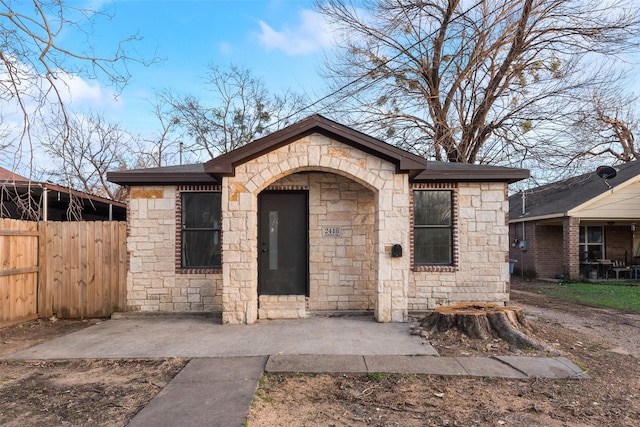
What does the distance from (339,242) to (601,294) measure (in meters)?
9.00

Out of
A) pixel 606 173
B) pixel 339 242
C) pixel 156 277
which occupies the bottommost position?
pixel 156 277

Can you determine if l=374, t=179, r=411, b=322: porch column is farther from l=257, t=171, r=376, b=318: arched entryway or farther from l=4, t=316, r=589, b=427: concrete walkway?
l=257, t=171, r=376, b=318: arched entryway

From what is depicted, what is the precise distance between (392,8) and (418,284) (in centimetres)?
1284

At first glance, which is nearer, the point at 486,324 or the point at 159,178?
the point at 486,324

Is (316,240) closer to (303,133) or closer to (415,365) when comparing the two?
(303,133)

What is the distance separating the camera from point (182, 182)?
761 centimetres

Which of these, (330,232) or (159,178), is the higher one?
(159,178)

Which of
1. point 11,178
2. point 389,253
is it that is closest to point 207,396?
point 389,253

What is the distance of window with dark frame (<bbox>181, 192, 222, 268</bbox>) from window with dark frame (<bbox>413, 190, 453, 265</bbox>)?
3969 mm

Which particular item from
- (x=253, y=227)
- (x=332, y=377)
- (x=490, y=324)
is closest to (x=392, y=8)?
(x=253, y=227)

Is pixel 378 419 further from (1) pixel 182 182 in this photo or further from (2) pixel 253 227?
(1) pixel 182 182

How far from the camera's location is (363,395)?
3.97 metres

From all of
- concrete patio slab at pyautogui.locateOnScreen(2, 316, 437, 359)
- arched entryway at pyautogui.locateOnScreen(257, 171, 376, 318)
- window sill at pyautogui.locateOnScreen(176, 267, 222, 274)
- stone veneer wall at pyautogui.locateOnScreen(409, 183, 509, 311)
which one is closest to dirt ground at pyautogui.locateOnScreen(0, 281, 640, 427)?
concrete patio slab at pyautogui.locateOnScreen(2, 316, 437, 359)

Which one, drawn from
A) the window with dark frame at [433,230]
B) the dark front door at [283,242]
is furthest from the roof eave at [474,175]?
the dark front door at [283,242]
